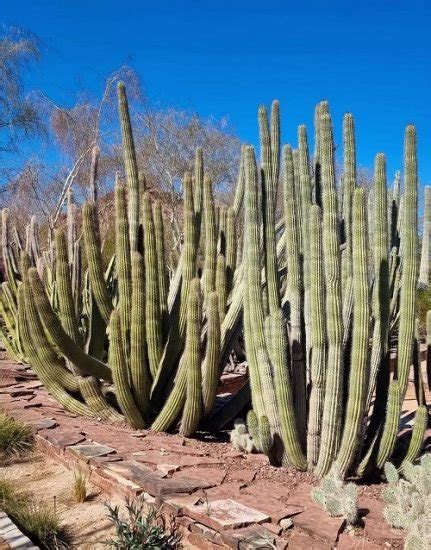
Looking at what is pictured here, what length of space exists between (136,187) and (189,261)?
0.96 metres

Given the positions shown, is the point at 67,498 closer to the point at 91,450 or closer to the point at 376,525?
the point at 91,450

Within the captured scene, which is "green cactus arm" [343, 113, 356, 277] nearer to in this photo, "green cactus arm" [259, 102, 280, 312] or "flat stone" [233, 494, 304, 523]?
"green cactus arm" [259, 102, 280, 312]

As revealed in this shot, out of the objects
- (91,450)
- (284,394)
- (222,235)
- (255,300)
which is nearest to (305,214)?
(255,300)

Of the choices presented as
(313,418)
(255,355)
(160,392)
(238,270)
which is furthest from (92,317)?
(313,418)

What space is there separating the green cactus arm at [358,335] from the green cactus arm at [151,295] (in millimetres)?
1719

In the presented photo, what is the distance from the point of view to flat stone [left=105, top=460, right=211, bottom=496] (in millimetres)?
3314

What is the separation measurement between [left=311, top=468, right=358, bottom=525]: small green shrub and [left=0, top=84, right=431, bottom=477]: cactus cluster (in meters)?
0.60

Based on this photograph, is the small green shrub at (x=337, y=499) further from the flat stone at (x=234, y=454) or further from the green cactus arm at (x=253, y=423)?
the flat stone at (x=234, y=454)

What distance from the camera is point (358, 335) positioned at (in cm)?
359

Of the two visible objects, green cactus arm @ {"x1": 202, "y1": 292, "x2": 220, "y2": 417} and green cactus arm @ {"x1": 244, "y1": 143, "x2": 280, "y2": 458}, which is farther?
green cactus arm @ {"x1": 202, "y1": 292, "x2": 220, "y2": 417}

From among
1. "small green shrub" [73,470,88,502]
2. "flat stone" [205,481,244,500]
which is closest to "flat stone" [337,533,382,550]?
"flat stone" [205,481,244,500]

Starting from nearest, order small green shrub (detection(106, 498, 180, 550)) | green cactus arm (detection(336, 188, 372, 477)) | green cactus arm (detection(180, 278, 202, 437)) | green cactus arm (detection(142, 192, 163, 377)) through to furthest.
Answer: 1. small green shrub (detection(106, 498, 180, 550))
2. green cactus arm (detection(336, 188, 372, 477))
3. green cactus arm (detection(180, 278, 202, 437))
4. green cactus arm (detection(142, 192, 163, 377))

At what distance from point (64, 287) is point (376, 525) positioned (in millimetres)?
2913

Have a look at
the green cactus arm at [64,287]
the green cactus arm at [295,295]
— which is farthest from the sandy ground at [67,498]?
the green cactus arm at [295,295]
